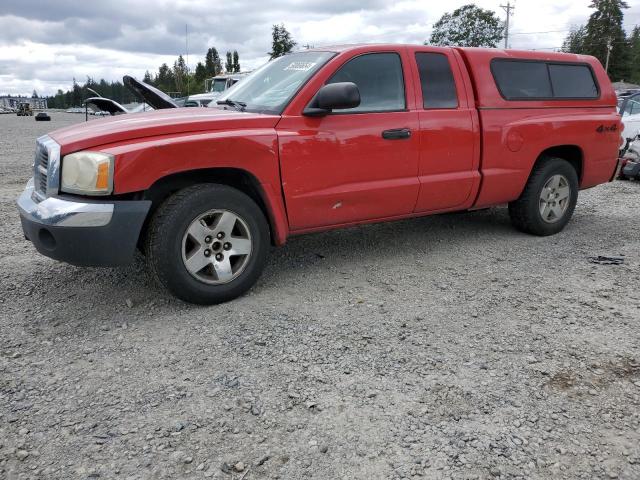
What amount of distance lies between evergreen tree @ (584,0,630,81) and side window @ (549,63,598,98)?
74.0 metres

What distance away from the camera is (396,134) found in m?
4.39

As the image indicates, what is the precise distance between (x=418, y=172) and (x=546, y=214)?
1.85m

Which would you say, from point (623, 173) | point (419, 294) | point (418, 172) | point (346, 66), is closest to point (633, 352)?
point (419, 294)

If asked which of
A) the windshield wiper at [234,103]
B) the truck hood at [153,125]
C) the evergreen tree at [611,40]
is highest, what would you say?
the evergreen tree at [611,40]

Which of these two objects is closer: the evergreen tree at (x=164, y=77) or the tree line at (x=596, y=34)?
the tree line at (x=596, y=34)

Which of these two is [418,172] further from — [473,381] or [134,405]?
[134,405]

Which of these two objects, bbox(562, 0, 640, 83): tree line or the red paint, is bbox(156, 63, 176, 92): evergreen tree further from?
the red paint

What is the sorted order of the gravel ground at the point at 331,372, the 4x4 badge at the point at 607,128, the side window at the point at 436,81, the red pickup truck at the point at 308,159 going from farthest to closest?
1. the 4x4 badge at the point at 607,128
2. the side window at the point at 436,81
3. the red pickup truck at the point at 308,159
4. the gravel ground at the point at 331,372

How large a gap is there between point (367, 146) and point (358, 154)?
10 cm

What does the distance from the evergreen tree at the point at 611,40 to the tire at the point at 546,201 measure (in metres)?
74.5

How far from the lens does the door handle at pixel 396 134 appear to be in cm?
433

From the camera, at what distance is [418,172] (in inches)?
181

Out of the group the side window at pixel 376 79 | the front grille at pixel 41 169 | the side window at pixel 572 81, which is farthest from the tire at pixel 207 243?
the side window at pixel 572 81

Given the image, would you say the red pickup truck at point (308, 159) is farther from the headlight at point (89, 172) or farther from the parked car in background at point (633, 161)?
the parked car in background at point (633, 161)
